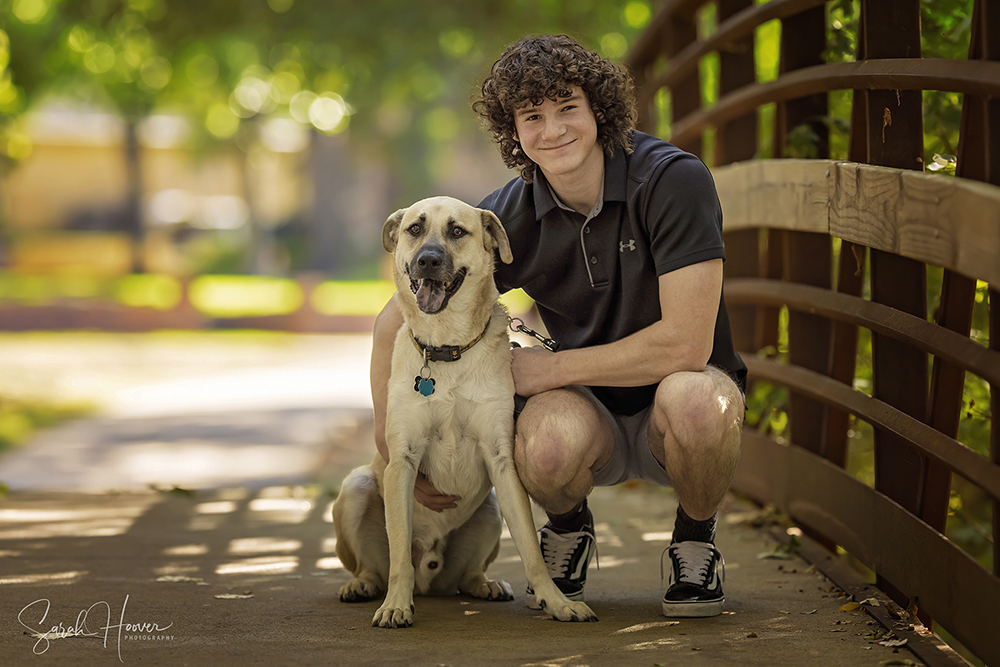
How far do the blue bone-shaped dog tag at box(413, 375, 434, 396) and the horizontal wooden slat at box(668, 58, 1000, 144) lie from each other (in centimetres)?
154

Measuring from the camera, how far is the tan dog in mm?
3043

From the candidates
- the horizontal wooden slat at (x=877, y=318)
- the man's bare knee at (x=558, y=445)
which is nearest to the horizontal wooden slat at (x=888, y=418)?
the horizontal wooden slat at (x=877, y=318)

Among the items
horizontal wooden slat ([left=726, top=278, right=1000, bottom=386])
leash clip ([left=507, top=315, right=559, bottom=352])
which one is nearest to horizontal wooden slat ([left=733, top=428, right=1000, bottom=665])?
horizontal wooden slat ([left=726, top=278, right=1000, bottom=386])

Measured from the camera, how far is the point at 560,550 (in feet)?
10.4

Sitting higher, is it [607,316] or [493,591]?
[607,316]

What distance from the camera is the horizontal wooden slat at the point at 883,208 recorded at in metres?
2.25

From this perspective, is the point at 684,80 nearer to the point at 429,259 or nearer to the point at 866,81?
the point at 866,81

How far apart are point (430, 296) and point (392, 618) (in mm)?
937

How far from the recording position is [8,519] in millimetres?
4316

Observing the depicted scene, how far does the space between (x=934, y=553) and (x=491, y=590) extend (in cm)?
133

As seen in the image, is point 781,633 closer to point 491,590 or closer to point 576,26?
point 491,590

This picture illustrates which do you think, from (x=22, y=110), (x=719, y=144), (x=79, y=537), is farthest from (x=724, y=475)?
(x=22, y=110)

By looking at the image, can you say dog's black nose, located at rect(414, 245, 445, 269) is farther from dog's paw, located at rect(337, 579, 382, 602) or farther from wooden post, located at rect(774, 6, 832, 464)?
wooden post, located at rect(774, 6, 832, 464)

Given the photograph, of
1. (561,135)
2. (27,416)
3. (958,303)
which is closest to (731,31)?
(561,135)
